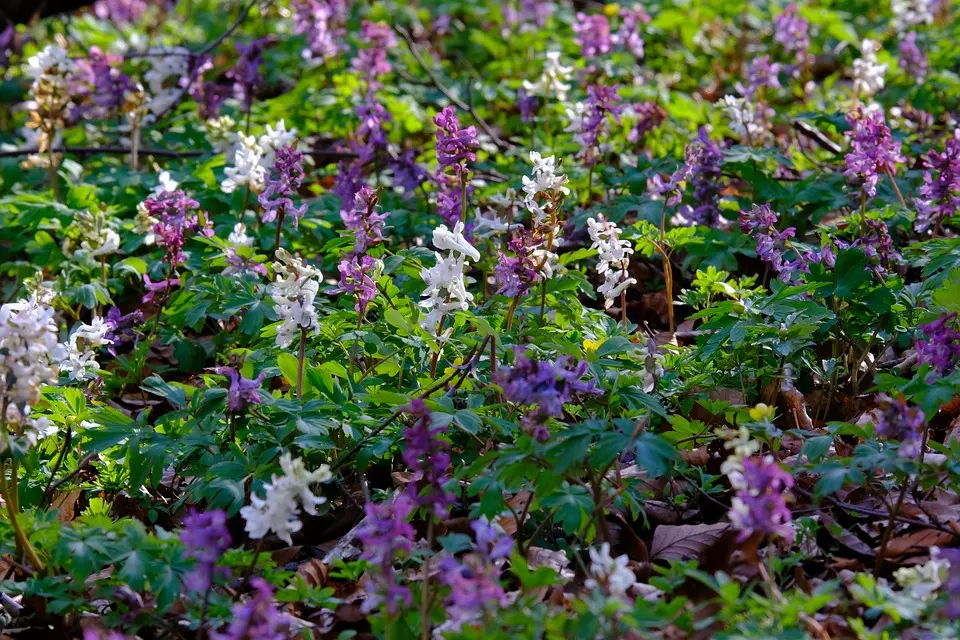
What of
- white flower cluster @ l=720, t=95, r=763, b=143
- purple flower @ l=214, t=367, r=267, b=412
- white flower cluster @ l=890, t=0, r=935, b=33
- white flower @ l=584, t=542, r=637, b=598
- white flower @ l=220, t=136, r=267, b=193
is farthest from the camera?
white flower cluster @ l=890, t=0, r=935, b=33

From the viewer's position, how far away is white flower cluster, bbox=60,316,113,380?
3586 mm

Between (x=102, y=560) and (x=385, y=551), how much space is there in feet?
2.44

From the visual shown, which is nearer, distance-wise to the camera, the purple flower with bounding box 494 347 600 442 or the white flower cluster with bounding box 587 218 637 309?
the purple flower with bounding box 494 347 600 442

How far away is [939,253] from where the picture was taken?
343cm

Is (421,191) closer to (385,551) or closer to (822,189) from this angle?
(822,189)

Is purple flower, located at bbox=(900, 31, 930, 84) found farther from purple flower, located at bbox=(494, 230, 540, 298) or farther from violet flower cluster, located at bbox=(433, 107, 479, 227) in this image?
purple flower, located at bbox=(494, 230, 540, 298)

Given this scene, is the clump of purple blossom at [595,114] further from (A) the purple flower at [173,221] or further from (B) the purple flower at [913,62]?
(B) the purple flower at [913,62]

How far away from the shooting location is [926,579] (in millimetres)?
2295

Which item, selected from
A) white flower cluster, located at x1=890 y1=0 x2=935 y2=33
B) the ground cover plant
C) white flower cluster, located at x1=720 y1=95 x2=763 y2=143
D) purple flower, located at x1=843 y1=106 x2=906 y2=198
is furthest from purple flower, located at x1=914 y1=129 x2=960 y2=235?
white flower cluster, located at x1=890 y1=0 x2=935 y2=33

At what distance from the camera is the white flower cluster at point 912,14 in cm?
722

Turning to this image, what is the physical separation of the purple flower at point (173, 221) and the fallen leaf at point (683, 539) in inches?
Result: 83.0

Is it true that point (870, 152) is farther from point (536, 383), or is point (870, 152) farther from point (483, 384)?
point (536, 383)

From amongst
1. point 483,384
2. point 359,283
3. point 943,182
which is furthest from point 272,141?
point 943,182

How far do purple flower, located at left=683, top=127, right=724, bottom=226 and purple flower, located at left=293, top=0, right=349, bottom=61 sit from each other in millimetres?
2879
